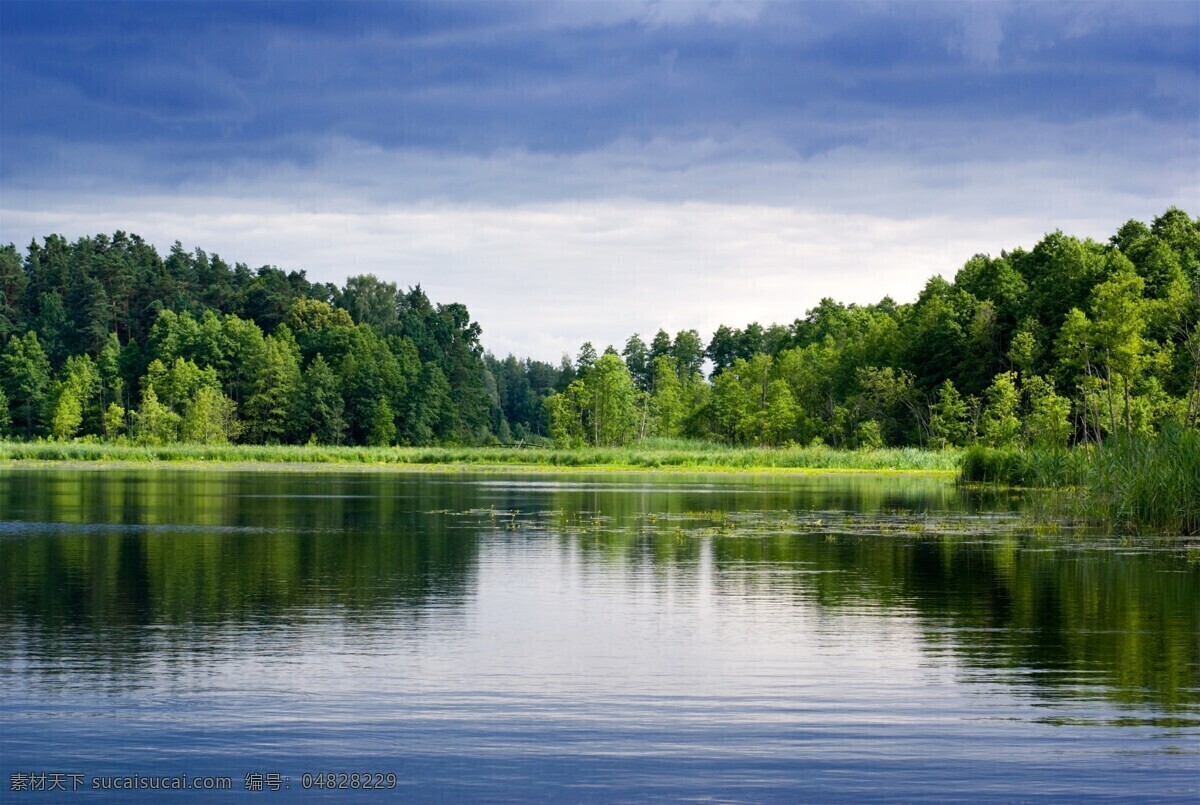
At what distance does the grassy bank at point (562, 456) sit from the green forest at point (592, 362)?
6257 mm

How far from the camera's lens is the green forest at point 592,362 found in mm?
81125

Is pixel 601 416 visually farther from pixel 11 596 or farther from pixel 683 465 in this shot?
pixel 11 596

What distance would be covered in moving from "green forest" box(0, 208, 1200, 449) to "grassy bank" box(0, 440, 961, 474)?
6.26m

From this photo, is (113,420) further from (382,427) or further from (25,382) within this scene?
(382,427)

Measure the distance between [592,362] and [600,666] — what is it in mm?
108797

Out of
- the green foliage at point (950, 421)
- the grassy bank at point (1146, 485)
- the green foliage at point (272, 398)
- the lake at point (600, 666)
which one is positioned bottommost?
the lake at point (600, 666)

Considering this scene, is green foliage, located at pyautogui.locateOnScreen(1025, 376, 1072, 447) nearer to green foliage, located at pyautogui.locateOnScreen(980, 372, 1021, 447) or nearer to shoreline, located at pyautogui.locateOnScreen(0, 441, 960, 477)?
green foliage, located at pyautogui.locateOnScreen(980, 372, 1021, 447)

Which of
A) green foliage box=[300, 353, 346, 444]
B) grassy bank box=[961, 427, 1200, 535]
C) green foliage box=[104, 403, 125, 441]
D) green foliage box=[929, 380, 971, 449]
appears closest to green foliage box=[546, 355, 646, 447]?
green foliage box=[300, 353, 346, 444]

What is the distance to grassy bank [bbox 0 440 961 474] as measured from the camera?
8106 cm

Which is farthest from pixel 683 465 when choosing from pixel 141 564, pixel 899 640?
pixel 899 640

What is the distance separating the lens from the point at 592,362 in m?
123

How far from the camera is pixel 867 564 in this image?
24.8m

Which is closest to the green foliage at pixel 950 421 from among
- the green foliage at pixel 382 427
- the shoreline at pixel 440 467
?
the shoreline at pixel 440 467

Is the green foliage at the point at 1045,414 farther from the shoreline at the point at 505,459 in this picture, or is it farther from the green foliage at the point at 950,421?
the shoreline at the point at 505,459
